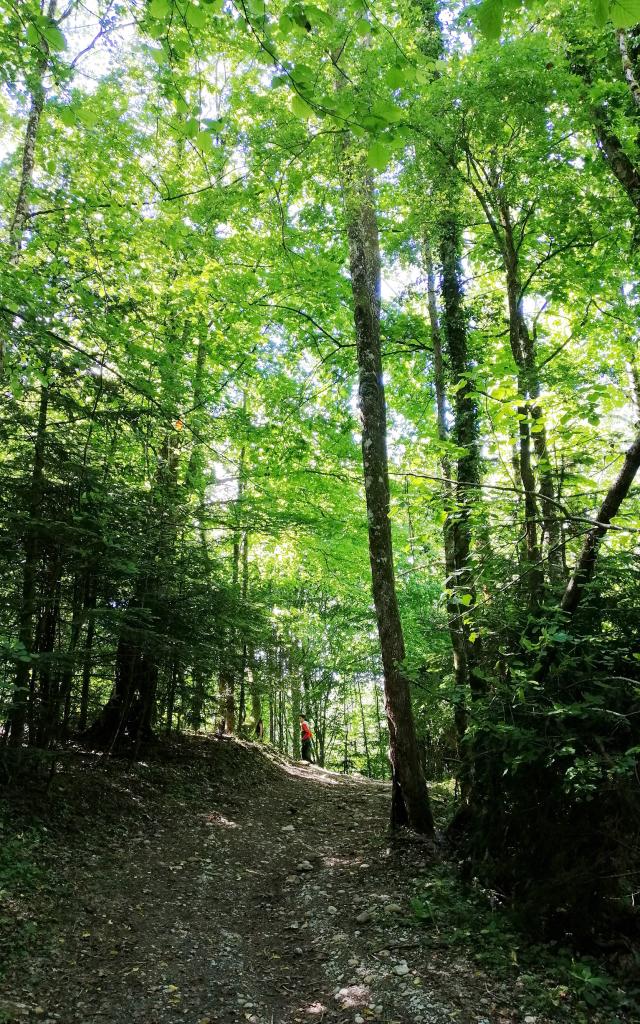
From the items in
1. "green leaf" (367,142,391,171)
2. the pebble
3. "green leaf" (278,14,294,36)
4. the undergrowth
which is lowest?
the pebble

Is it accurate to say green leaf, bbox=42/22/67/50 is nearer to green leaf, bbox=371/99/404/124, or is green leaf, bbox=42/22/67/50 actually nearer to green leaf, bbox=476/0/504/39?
green leaf, bbox=371/99/404/124

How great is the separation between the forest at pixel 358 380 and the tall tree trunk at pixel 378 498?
0.04 m

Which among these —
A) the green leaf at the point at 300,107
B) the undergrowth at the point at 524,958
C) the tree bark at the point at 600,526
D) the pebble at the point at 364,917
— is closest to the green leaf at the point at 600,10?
the green leaf at the point at 300,107

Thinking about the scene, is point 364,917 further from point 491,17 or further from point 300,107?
point 491,17

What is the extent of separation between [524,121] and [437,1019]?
826 centimetres

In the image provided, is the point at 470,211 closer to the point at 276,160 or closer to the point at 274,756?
the point at 276,160

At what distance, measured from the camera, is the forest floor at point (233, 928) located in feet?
12.4

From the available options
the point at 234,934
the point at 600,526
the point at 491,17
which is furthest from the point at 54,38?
the point at 234,934

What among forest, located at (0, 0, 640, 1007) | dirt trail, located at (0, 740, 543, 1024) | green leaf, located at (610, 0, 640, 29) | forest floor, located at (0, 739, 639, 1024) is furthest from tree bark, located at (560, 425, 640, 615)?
dirt trail, located at (0, 740, 543, 1024)

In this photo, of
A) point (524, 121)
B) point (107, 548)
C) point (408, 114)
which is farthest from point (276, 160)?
point (107, 548)

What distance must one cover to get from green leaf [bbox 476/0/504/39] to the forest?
12 mm

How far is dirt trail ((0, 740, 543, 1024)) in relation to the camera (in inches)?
150

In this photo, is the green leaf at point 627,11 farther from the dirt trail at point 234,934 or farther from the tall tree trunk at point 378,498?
the dirt trail at point 234,934

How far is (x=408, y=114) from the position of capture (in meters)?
5.91
